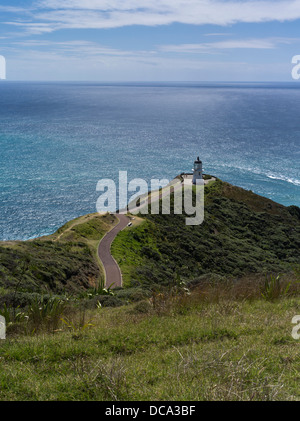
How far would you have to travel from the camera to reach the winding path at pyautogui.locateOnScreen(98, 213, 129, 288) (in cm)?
2636

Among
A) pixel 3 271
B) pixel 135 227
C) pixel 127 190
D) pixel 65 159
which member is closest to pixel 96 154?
pixel 65 159

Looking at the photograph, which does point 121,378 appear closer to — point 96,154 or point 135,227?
point 135,227

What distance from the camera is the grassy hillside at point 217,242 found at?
1265 inches

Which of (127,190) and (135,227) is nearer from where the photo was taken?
(135,227)

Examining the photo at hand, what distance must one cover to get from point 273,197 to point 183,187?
25.2 meters

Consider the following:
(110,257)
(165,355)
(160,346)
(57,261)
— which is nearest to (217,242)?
(110,257)

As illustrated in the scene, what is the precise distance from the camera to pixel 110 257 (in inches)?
1229

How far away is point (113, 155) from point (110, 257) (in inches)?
2912

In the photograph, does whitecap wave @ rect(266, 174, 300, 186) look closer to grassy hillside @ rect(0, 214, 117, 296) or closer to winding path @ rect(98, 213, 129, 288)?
winding path @ rect(98, 213, 129, 288)

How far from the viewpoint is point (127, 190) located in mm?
77125

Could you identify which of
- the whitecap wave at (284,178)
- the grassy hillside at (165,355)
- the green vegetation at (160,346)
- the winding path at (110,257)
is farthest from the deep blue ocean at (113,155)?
the grassy hillside at (165,355)

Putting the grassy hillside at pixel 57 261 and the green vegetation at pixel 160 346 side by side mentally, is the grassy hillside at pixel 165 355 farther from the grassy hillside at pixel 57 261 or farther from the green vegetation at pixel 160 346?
the grassy hillside at pixel 57 261

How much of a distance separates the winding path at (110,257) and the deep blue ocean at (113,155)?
1898 cm
